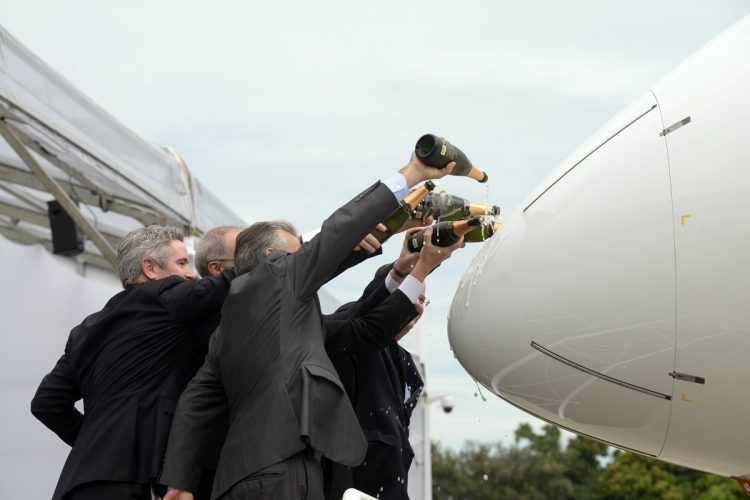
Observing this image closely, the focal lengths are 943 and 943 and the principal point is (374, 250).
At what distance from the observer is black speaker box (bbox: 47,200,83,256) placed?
19.0 feet

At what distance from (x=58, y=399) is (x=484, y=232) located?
177 centimetres

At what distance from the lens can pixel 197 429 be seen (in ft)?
10.4

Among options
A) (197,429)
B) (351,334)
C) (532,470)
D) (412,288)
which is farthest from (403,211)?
(532,470)

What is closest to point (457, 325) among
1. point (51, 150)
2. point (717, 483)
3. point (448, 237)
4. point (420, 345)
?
point (448, 237)

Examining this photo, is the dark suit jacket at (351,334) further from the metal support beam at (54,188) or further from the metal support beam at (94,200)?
the metal support beam at (94,200)

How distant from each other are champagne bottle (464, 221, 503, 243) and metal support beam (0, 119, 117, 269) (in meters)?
2.77

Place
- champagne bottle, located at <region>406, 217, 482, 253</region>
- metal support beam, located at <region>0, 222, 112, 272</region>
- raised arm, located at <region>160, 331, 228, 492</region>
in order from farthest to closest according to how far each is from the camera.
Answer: metal support beam, located at <region>0, 222, 112, 272</region>
champagne bottle, located at <region>406, 217, 482, 253</region>
raised arm, located at <region>160, 331, 228, 492</region>

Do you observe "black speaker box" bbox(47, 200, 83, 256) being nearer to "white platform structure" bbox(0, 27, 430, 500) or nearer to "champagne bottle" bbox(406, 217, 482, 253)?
"white platform structure" bbox(0, 27, 430, 500)

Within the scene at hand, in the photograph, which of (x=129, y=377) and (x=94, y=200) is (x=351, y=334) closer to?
(x=129, y=377)

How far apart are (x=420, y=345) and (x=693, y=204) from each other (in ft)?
23.1

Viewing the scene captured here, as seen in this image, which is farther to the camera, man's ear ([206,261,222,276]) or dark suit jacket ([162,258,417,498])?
man's ear ([206,261,222,276])

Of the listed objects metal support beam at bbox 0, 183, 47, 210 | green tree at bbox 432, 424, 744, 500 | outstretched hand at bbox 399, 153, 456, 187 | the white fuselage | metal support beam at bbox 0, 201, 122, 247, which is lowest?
green tree at bbox 432, 424, 744, 500

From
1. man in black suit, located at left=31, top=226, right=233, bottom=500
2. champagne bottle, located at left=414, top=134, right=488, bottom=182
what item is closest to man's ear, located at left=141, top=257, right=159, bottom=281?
man in black suit, located at left=31, top=226, right=233, bottom=500

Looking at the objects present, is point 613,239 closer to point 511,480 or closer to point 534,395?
point 534,395
